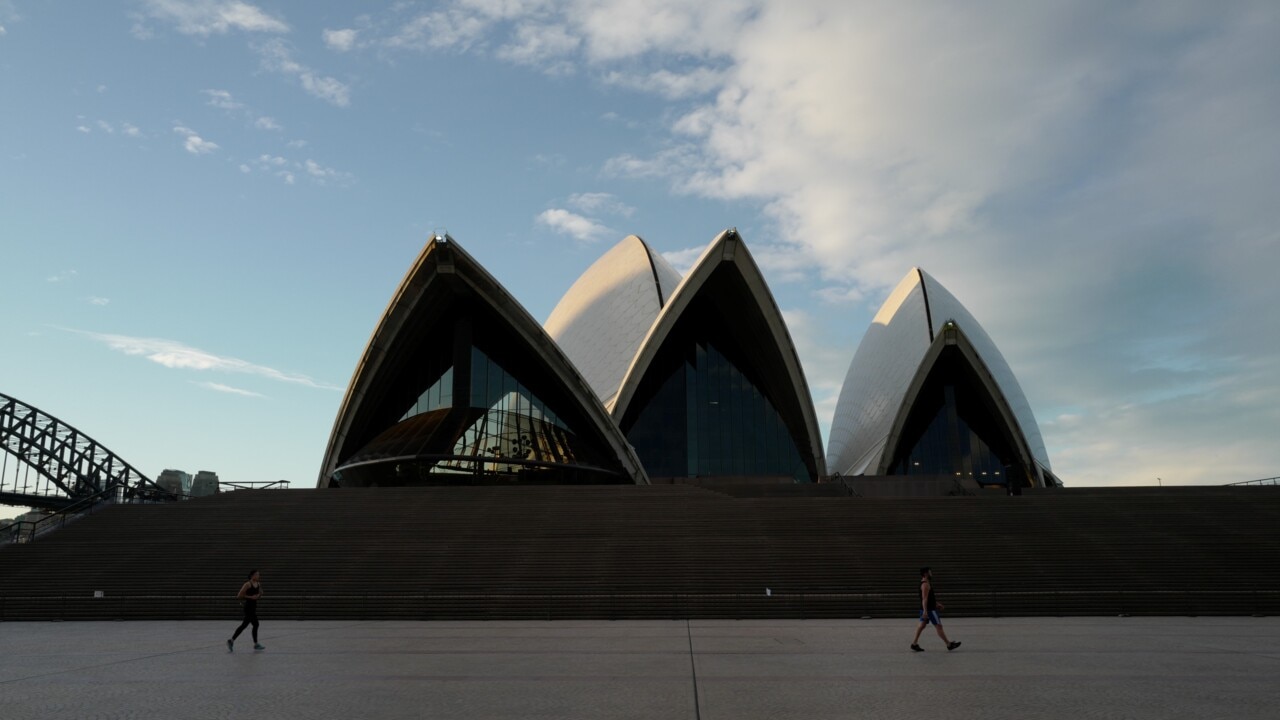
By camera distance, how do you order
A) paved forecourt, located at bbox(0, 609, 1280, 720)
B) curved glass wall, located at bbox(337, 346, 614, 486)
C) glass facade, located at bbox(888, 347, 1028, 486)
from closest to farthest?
paved forecourt, located at bbox(0, 609, 1280, 720), curved glass wall, located at bbox(337, 346, 614, 486), glass facade, located at bbox(888, 347, 1028, 486)

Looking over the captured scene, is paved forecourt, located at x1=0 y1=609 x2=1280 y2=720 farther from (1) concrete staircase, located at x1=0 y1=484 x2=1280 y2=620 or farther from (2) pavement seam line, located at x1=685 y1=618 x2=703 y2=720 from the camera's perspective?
(1) concrete staircase, located at x1=0 y1=484 x2=1280 y2=620

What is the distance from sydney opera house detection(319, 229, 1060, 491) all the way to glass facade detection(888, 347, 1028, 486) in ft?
0.21

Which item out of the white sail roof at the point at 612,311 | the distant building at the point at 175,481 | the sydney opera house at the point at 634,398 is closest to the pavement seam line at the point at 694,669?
the sydney opera house at the point at 634,398

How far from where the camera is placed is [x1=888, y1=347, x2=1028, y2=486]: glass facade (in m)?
39.8

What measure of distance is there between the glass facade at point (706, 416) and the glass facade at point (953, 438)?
7.38 metres

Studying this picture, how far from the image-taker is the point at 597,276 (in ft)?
149

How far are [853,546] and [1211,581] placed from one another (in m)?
6.23

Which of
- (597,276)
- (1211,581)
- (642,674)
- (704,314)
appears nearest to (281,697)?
(642,674)

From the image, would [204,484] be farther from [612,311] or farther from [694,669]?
[694,669]

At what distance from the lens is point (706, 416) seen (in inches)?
1399

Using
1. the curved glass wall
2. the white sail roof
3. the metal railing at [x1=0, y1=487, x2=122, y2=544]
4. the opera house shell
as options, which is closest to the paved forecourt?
the metal railing at [x1=0, y1=487, x2=122, y2=544]

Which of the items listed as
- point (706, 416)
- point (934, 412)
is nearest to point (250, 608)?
point (706, 416)

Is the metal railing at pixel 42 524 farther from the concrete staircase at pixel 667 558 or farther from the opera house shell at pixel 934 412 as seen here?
the opera house shell at pixel 934 412

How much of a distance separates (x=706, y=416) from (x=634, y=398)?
3062 millimetres
